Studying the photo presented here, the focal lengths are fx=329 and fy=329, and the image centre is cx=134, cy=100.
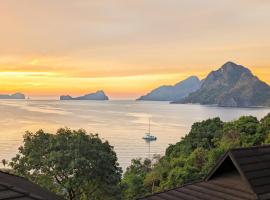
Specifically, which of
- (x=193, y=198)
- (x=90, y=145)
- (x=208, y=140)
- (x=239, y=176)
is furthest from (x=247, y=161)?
(x=208, y=140)

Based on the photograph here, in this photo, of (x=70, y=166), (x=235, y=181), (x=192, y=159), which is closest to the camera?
(x=235, y=181)

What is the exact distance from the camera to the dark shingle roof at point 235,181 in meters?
11.3

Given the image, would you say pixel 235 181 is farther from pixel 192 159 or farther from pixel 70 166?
pixel 192 159

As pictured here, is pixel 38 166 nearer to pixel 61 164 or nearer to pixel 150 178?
pixel 61 164

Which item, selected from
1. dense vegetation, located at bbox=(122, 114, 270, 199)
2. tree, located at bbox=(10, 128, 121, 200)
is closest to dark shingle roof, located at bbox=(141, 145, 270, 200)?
tree, located at bbox=(10, 128, 121, 200)

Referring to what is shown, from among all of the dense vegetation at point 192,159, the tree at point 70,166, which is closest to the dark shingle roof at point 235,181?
the tree at point 70,166

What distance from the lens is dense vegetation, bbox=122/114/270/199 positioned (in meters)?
35.5

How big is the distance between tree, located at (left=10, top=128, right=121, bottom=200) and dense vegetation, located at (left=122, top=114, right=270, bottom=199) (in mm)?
4553

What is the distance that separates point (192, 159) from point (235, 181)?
28.9 metres

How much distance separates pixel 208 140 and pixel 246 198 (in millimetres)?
45168

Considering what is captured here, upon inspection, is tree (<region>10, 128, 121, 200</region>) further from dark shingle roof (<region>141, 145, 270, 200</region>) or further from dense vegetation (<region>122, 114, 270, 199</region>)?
dark shingle roof (<region>141, 145, 270, 200</region>)

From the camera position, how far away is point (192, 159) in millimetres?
40469

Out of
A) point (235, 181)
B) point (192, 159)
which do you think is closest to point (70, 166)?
point (235, 181)

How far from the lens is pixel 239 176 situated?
1205 centimetres
